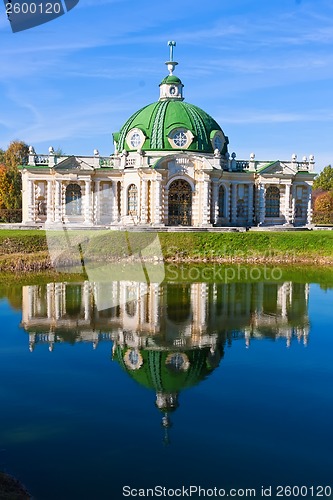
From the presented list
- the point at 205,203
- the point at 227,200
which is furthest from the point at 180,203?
the point at 227,200

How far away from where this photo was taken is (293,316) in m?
21.4

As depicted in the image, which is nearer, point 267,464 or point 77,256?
point 267,464

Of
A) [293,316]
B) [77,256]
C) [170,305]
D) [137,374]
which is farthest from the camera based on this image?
[77,256]

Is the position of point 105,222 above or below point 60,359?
above

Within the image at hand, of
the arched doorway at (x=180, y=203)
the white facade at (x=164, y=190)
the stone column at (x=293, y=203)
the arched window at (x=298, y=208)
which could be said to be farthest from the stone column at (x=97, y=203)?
the arched window at (x=298, y=208)

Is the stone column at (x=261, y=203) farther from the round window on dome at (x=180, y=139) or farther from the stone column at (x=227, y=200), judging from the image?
the round window on dome at (x=180, y=139)

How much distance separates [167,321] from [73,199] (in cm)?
2820

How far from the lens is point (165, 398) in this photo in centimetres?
1295

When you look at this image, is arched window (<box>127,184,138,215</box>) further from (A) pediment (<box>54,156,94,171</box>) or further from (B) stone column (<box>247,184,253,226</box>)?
(B) stone column (<box>247,184,253,226</box>)

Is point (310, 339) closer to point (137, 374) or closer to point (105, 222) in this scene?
point (137, 374)

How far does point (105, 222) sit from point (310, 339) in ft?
102

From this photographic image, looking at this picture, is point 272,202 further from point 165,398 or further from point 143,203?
point 165,398

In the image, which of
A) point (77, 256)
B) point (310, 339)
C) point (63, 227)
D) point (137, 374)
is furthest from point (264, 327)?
point (63, 227)

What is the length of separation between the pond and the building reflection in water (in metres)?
0.07
